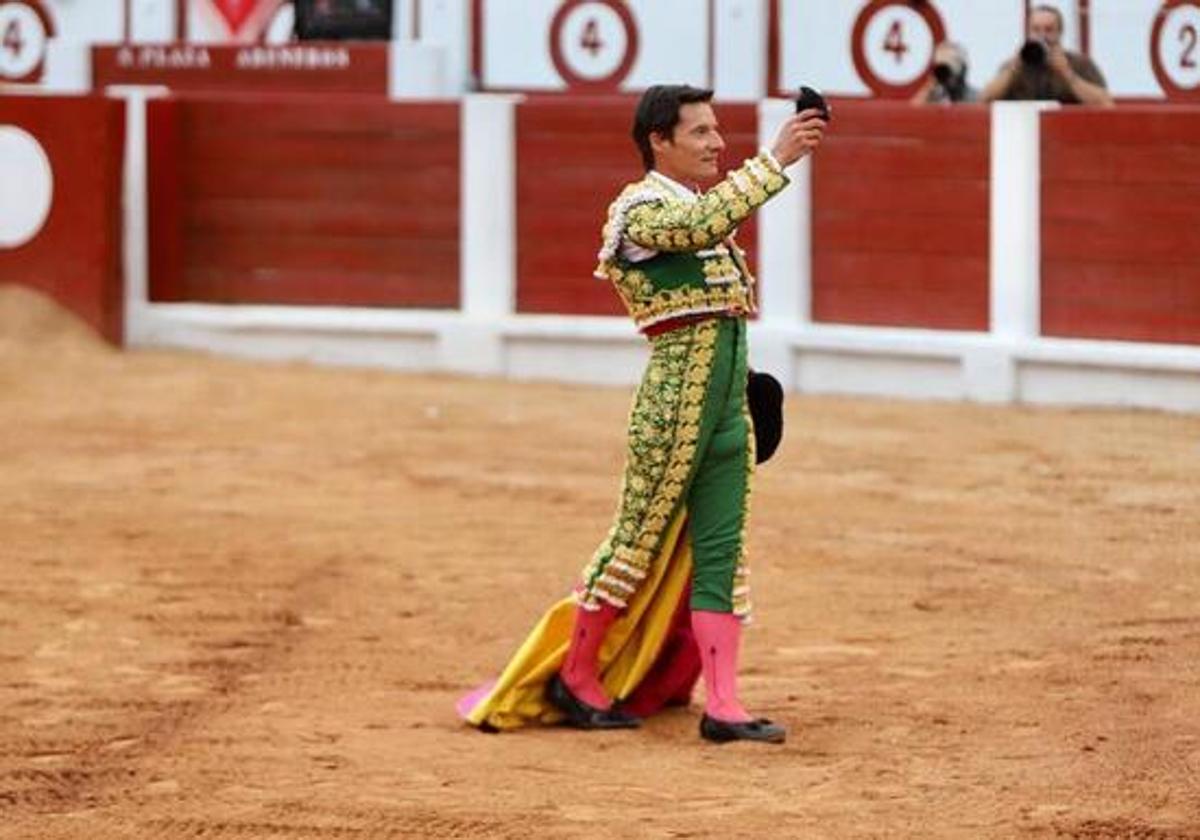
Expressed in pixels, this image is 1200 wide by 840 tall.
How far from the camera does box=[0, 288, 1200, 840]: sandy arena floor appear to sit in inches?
222

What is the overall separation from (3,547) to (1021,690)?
326 centimetres

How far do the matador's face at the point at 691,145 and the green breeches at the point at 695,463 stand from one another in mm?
288

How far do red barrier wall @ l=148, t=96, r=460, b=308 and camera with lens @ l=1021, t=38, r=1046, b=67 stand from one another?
247 cm

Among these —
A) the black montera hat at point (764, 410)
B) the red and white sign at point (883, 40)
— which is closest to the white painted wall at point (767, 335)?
the red and white sign at point (883, 40)

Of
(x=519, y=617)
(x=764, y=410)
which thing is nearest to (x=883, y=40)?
(x=519, y=617)

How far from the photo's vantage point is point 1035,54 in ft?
40.5

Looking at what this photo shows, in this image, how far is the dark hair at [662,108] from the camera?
19.9 feet

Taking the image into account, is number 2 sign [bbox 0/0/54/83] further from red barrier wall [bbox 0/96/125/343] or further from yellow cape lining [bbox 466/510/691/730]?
yellow cape lining [bbox 466/510/691/730]

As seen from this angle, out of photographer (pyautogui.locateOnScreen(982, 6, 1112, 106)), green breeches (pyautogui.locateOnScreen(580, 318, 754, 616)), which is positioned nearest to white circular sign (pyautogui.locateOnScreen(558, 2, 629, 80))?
photographer (pyautogui.locateOnScreen(982, 6, 1112, 106))

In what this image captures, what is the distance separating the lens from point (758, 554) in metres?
8.74

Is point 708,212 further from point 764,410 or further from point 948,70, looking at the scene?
point 948,70

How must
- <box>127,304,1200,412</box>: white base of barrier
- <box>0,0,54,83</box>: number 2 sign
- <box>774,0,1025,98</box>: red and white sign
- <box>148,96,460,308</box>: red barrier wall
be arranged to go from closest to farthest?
1. <box>127,304,1200,412</box>: white base of barrier
2. <box>148,96,460,308</box>: red barrier wall
3. <box>774,0,1025,98</box>: red and white sign
4. <box>0,0,54,83</box>: number 2 sign

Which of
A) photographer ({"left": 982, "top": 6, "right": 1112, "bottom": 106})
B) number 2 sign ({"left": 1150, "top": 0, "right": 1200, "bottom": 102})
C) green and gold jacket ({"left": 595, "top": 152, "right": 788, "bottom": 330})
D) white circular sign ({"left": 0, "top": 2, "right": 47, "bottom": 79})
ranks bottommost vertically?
green and gold jacket ({"left": 595, "top": 152, "right": 788, "bottom": 330})

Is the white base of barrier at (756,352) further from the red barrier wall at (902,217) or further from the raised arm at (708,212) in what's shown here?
the raised arm at (708,212)
